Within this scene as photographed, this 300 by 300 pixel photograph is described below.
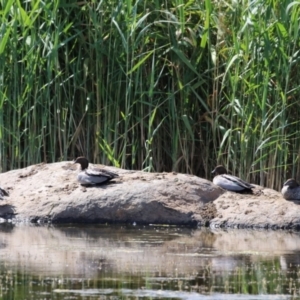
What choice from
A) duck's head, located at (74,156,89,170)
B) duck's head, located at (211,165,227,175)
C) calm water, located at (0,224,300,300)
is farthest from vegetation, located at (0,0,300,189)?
calm water, located at (0,224,300,300)

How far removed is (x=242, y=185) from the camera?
1145cm

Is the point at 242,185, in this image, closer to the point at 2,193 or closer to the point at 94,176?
the point at 94,176

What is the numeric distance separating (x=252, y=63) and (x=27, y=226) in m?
3.37

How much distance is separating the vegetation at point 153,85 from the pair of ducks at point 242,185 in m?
0.56

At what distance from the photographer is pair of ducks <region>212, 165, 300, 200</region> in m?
11.2

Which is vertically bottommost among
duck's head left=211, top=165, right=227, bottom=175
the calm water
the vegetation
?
the calm water

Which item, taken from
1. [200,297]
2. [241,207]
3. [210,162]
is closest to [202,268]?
[200,297]

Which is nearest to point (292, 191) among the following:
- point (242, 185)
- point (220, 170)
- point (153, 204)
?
point (242, 185)

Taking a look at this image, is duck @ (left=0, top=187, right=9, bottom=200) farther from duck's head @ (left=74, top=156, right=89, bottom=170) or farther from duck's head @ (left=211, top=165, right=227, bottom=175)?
duck's head @ (left=211, top=165, right=227, bottom=175)

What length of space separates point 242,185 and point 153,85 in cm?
183

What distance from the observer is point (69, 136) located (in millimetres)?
13039

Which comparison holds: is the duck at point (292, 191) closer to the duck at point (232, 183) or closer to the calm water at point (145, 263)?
the duck at point (232, 183)

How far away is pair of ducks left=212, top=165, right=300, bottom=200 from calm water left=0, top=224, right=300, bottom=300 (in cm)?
67

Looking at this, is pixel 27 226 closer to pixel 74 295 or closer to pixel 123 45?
pixel 123 45
